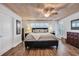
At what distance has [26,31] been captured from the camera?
8984 mm

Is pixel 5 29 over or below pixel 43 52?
over

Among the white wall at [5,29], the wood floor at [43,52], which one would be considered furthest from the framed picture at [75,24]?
the white wall at [5,29]

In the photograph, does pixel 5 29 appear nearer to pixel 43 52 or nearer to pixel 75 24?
pixel 43 52

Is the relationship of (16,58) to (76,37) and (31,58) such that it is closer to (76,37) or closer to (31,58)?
(31,58)

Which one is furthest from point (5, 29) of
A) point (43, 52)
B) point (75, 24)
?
point (75, 24)

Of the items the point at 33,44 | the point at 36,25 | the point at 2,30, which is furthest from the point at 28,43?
the point at 36,25

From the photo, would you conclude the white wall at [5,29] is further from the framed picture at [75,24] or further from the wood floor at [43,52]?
the framed picture at [75,24]

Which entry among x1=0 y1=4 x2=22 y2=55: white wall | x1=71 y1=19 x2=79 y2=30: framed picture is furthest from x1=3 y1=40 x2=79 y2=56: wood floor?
x1=71 y1=19 x2=79 y2=30: framed picture

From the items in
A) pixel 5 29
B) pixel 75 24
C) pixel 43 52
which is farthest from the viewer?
pixel 75 24

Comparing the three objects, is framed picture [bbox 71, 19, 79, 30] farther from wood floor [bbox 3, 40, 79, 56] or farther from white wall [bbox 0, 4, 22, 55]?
white wall [bbox 0, 4, 22, 55]

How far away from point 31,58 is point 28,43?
3582 mm

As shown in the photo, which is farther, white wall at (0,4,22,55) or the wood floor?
the wood floor

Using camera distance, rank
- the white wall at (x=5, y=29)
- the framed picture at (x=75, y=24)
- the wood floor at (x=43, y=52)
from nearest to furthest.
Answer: the white wall at (x=5, y=29) → the wood floor at (x=43, y=52) → the framed picture at (x=75, y=24)

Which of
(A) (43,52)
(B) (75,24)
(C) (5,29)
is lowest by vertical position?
(A) (43,52)
